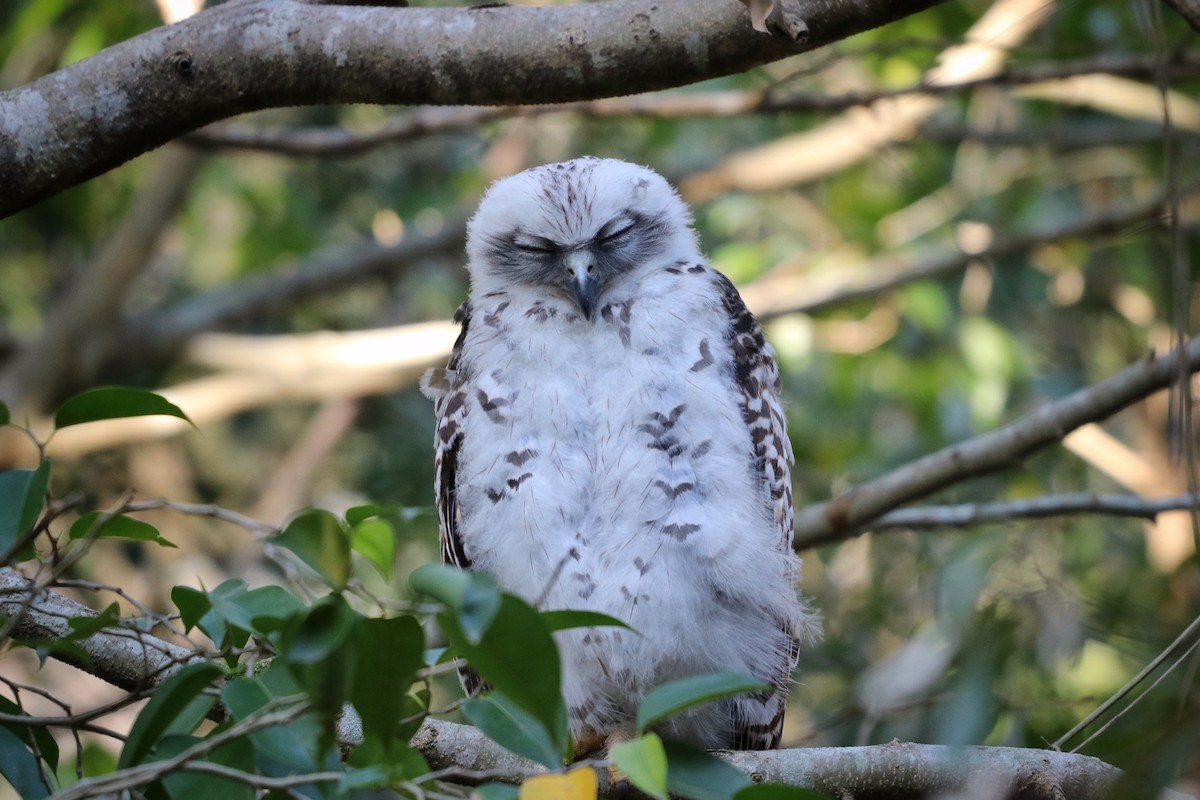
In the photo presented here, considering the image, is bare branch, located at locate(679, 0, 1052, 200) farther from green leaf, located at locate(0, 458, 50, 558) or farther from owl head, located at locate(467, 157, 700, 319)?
green leaf, located at locate(0, 458, 50, 558)

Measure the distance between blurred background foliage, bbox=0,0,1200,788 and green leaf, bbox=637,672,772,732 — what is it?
2.73m

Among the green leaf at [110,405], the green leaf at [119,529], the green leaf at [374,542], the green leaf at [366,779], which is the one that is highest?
the green leaf at [110,405]

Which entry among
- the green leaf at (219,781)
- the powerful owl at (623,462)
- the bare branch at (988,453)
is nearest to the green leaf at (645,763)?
the green leaf at (219,781)

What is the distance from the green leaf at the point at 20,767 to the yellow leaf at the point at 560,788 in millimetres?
936

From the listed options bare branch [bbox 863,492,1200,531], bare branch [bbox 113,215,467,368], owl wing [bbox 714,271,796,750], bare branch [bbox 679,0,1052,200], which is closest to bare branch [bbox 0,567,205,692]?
owl wing [bbox 714,271,796,750]

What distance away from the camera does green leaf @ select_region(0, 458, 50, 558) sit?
1.93m

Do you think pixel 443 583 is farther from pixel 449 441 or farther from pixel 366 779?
pixel 449 441

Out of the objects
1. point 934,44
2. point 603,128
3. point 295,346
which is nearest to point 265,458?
point 295,346

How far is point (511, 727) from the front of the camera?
65.4 inches

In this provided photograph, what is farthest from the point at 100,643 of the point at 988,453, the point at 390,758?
the point at 988,453

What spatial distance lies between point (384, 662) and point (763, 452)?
181 centimetres

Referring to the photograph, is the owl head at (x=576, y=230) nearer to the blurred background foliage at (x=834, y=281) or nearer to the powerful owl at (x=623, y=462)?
the powerful owl at (x=623, y=462)

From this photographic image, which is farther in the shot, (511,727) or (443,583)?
(511,727)

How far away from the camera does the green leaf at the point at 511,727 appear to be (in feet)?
5.39
